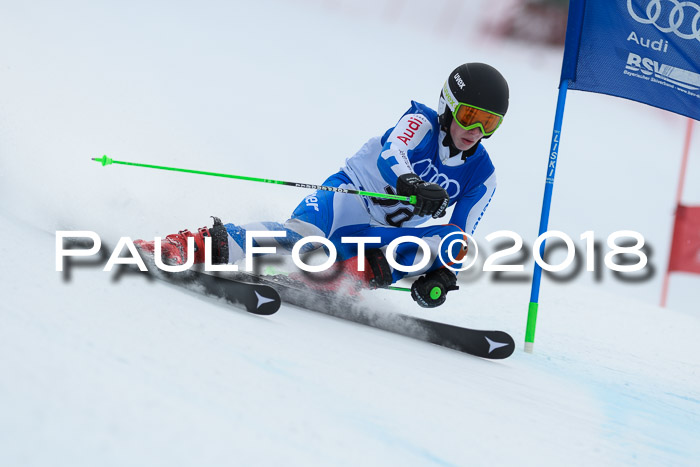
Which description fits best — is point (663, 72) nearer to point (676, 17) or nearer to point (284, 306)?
point (676, 17)

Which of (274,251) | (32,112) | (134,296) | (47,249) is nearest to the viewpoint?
(134,296)

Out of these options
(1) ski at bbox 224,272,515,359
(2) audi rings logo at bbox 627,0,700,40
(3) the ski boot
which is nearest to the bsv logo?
(2) audi rings logo at bbox 627,0,700,40

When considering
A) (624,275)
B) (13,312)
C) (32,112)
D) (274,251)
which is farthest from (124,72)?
(13,312)

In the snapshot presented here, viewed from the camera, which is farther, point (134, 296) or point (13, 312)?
point (134, 296)

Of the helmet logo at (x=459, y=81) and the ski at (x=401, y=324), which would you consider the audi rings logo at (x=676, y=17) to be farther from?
the ski at (x=401, y=324)

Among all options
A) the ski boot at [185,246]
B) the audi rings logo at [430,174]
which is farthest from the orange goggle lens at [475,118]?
the ski boot at [185,246]

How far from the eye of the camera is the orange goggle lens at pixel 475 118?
10.3 ft

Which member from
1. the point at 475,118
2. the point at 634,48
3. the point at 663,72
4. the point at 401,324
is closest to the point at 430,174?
the point at 475,118

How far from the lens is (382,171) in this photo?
3258 mm

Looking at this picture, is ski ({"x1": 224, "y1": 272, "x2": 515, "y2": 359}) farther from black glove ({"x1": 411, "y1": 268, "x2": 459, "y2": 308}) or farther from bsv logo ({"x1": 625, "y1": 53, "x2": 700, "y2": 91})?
bsv logo ({"x1": 625, "y1": 53, "x2": 700, "y2": 91})

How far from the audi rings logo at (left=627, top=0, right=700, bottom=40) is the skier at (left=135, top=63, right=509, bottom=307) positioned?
4.46ft

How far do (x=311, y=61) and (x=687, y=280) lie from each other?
6645mm

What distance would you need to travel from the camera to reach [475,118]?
314 centimetres

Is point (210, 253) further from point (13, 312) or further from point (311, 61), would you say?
point (311, 61)
